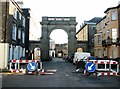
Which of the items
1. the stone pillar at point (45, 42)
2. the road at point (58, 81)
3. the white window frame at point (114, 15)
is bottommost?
the road at point (58, 81)

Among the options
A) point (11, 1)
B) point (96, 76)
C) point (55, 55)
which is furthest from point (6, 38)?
point (55, 55)

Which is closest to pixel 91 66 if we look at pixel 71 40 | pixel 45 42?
pixel 71 40

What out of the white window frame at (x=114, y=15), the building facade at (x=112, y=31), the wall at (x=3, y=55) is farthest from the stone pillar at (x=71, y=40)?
the wall at (x=3, y=55)

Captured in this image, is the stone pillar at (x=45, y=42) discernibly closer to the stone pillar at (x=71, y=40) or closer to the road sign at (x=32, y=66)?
the stone pillar at (x=71, y=40)

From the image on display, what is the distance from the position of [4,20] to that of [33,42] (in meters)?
36.0

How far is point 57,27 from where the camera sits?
2525 inches

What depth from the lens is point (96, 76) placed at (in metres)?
16.9

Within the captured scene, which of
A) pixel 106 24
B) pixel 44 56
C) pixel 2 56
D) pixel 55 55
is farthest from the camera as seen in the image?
pixel 55 55

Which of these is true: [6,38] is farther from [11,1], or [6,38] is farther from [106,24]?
[106,24]

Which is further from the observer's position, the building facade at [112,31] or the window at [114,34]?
the window at [114,34]

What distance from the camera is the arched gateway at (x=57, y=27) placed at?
63.9 metres

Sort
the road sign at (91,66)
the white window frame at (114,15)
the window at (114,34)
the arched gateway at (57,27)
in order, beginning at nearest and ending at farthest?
the road sign at (91,66) < the white window frame at (114,15) < the window at (114,34) < the arched gateway at (57,27)

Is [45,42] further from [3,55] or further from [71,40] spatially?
[3,55]

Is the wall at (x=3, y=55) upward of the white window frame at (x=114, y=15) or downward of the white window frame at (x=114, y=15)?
downward
